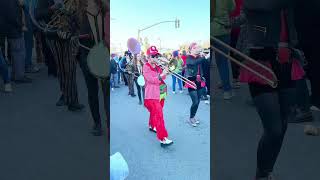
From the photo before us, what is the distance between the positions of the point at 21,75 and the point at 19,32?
0.18 metres

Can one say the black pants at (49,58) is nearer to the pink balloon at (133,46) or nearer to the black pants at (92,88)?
the black pants at (92,88)

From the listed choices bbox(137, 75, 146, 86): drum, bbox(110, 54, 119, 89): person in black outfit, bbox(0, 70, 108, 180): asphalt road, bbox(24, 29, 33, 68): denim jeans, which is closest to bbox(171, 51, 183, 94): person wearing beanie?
bbox(137, 75, 146, 86): drum

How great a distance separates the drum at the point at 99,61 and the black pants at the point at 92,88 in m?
0.02

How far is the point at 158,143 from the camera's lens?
1699 millimetres

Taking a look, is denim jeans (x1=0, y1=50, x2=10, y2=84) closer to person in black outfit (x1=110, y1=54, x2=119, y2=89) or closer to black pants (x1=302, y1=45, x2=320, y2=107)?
person in black outfit (x1=110, y1=54, x2=119, y2=89)

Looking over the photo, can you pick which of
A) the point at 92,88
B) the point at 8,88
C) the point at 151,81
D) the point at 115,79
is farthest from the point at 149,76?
the point at 8,88

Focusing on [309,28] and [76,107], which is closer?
[309,28]

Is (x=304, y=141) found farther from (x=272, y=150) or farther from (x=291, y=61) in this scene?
(x=291, y=61)

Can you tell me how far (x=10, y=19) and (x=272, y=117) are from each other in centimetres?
116

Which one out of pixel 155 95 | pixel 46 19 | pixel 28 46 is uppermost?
pixel 46 19

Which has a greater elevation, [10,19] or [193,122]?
[10,19]

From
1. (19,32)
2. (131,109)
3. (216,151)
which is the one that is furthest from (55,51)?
(216,151)

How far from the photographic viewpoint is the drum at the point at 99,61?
166 cm

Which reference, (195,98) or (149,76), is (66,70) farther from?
(195,98)
